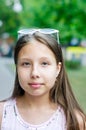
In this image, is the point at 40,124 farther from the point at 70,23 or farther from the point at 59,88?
the point at 70,23

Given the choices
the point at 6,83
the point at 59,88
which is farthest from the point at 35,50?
the point at 6,83

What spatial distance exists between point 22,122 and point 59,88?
32cm

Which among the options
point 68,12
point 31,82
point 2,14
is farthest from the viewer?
point 2,14

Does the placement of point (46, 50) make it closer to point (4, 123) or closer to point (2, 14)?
point (4, 123)

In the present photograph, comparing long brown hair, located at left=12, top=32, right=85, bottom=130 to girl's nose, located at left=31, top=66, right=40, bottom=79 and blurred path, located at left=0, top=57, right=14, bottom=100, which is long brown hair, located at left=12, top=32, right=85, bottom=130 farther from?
blurred path, located at left=0, top=57, right=14, bottom=100

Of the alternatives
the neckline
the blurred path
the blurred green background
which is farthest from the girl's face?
the blurred green background

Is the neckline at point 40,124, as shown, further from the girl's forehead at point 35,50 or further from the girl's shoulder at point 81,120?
the girl's forehead at point 35,50

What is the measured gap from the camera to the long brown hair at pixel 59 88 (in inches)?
101

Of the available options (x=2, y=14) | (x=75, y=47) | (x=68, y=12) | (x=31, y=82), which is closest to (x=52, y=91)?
(x=31, y=82)

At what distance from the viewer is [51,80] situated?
2.53 metres

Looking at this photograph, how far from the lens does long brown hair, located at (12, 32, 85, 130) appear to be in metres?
2.56

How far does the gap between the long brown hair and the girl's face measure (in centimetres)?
3

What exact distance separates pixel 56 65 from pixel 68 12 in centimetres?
1436

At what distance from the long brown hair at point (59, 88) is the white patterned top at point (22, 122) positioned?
4 cm
